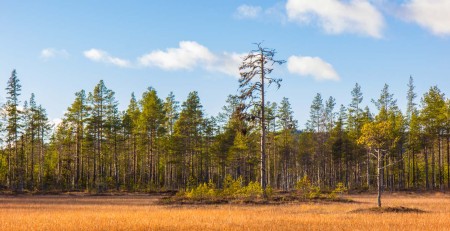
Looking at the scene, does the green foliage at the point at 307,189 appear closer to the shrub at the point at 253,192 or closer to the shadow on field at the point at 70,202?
the shrub at the point at 253,192

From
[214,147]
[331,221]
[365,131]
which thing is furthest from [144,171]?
[331,221]

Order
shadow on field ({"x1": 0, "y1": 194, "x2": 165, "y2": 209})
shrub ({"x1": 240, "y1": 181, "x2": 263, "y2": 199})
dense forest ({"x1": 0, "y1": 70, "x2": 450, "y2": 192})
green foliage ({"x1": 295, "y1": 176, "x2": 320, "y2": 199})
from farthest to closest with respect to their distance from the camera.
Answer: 1. dense forest ({"x1": 0, "y1": 70, "x2": 450, "y2": 192})
2. green foliage ({"x1": 295, "y1": 176, "x2": 320, "y2": 199})
3. shrub ({"x1": 240, "y1": 181, "x2": 263, "y2": 199})
4. shadow on field ({"x1": 0, "y1": 194, "x2": 165, "y2": 209})

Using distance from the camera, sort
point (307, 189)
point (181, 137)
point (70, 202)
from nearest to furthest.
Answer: point (70, 202) → point (307, 189) → point (181, 137)

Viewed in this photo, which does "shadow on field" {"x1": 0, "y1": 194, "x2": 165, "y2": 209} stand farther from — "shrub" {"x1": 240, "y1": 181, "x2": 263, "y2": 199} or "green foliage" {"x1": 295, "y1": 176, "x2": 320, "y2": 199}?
"green foliage" {"x1": 295, "y1": 176, "x2": 320, "y2": 199}

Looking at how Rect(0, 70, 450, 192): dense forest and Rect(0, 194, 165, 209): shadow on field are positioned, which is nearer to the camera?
Rect(0, 194, 165, 209): shadow on field

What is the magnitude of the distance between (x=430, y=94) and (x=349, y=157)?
16.4 m

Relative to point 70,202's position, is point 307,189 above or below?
above

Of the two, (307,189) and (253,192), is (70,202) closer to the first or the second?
(253,192)

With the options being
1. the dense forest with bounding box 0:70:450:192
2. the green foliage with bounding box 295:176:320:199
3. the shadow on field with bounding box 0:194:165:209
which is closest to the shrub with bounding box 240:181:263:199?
the green foliage with bounding box 295:176:320:199

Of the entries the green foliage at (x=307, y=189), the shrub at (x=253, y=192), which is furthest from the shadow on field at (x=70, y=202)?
the green foliage at (x=307, y=189)

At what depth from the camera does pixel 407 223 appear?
17234mm

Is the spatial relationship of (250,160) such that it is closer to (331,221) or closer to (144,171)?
(144,171)

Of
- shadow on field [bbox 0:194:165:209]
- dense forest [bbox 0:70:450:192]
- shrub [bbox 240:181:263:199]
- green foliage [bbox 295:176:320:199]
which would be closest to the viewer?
shadow on field [bbox 0:194:165:209]

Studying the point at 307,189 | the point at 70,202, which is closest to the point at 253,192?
the point at 307,189
